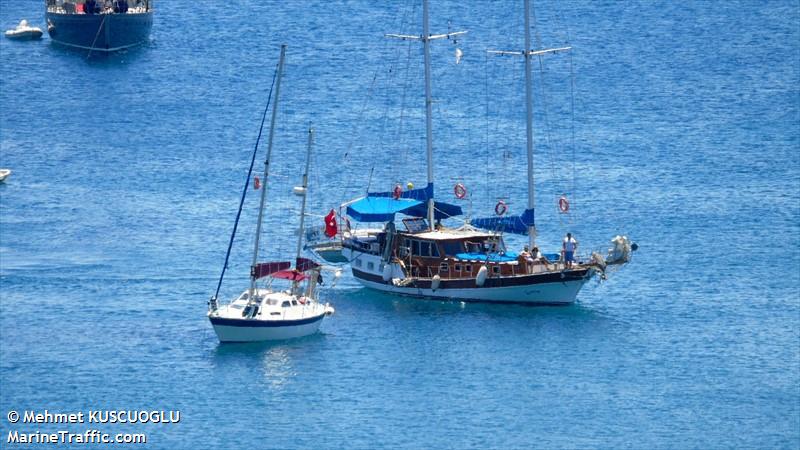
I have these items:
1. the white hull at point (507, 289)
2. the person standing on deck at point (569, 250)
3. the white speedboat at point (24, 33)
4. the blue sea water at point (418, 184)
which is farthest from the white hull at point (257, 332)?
the white speedboat at point (24, 33)

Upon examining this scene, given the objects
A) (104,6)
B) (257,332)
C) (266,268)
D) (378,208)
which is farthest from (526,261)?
(104,6)

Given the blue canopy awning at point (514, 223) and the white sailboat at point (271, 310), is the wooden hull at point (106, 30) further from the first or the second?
the white sailboat at point (271, 310)

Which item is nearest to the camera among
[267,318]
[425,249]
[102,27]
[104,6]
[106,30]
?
[267,318]

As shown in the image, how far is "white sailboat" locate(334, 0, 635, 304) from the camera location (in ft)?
410

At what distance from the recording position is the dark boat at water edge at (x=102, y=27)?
621 ft

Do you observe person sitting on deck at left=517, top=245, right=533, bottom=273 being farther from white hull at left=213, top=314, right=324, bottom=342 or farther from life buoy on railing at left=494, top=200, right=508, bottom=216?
white hull at left=213, top=314, right=324, bottom=342

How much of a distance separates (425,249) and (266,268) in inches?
473

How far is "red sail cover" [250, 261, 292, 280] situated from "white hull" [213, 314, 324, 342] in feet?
9.34

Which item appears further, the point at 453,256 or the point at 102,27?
the point at 102,27

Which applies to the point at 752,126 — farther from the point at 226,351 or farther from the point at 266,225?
the point at 226,351

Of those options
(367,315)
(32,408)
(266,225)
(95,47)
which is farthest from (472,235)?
(95,47)

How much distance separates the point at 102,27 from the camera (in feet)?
622

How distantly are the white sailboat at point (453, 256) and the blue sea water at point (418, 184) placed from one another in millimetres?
1227

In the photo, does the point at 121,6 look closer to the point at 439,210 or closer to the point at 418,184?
the point at 418,184
